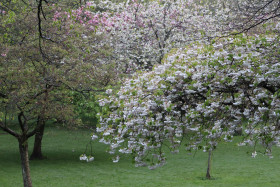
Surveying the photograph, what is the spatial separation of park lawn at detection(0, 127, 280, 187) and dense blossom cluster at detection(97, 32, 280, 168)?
813cm

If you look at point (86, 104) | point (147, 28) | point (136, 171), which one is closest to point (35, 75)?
point (86, 104)

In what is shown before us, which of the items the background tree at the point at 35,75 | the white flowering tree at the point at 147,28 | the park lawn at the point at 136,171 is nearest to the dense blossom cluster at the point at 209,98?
the background tree at the point at 35,75

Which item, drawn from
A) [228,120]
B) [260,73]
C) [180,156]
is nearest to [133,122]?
[228,120]

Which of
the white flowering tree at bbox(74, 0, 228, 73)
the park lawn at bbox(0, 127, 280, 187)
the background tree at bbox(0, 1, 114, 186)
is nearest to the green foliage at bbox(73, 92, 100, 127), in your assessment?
the park lawn at bbox(0, 127, 280, 187)

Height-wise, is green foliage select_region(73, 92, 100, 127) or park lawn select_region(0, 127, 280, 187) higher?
green foliage select_region(73, 92, 100, 127)

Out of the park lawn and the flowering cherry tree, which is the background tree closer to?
the park lawn

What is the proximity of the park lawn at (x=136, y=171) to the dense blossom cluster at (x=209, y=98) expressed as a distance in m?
8.13

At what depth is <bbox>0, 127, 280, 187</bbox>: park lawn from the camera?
1513 centimetres

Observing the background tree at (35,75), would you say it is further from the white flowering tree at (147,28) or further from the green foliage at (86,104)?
the white flowering tree at (147,28)

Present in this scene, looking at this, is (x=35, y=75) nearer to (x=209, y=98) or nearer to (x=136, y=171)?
(x=209, y=98)

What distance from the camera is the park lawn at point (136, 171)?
15133 mm

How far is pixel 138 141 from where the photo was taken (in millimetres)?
6820

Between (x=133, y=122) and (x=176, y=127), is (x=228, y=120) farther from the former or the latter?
(x=133, y=122)

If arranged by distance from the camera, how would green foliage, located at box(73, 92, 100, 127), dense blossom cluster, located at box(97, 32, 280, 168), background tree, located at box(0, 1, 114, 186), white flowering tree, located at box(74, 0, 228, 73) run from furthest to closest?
white flowering tree, located at box(74, 0, 228, 73) < green foliage, located at box(73, 92, 100, 127) < background tree, located at box(0, 1, 114, 186) < dense blossom cluster, located at box(97, 32, 280, 168)
